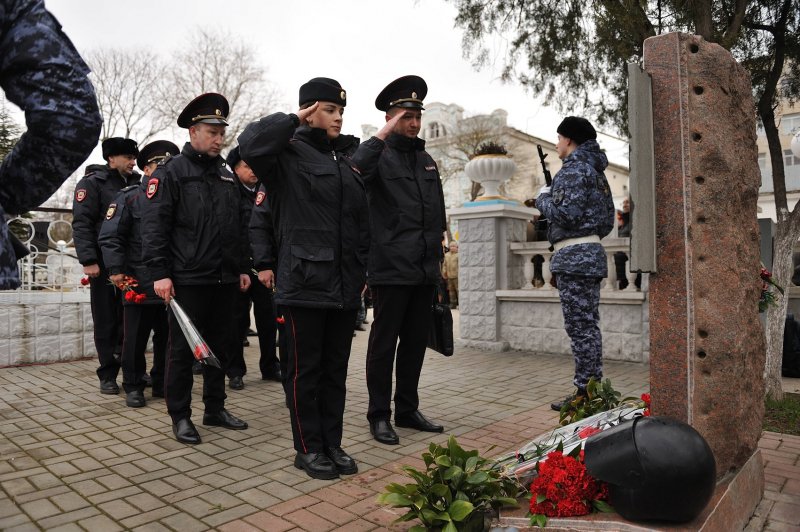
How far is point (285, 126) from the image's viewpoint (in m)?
3.36

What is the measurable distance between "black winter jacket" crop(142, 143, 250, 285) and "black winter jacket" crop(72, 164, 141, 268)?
1865 millimetres

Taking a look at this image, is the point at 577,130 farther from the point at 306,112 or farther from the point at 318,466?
the point at 318,466

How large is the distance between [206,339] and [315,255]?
154 centimetres

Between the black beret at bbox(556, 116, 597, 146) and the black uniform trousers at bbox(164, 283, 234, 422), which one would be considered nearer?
the black uniform trousers at bbox(164, 283, 234, 422)

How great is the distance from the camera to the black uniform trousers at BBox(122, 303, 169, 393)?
5.42 meters

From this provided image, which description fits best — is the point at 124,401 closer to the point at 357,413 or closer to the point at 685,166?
the point at 357,413

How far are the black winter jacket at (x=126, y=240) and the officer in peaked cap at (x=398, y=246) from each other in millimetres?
2221

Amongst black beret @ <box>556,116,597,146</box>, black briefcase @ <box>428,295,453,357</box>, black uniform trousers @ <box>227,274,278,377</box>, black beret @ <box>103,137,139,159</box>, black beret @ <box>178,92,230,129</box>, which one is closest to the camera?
black beret @ <box>178,92,230,129</box>

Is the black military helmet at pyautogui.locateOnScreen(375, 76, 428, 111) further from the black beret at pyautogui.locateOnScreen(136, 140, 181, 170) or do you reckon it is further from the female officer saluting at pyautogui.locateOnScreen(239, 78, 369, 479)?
the black beret at pyautogui.locateOnScreen(136, 140, 181, 170)

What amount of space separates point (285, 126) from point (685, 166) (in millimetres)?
1985

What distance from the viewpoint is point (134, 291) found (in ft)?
17.8

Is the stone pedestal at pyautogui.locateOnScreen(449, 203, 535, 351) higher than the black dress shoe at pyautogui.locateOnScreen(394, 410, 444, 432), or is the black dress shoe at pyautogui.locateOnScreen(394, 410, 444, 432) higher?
the stone pedestal at pyautogui.locateOnScreen(449, 203, 535, 351)

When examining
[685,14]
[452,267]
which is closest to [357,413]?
[685,14]

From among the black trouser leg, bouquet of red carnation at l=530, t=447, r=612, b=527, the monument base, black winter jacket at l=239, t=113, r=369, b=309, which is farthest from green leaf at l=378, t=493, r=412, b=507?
the black trouser leg
